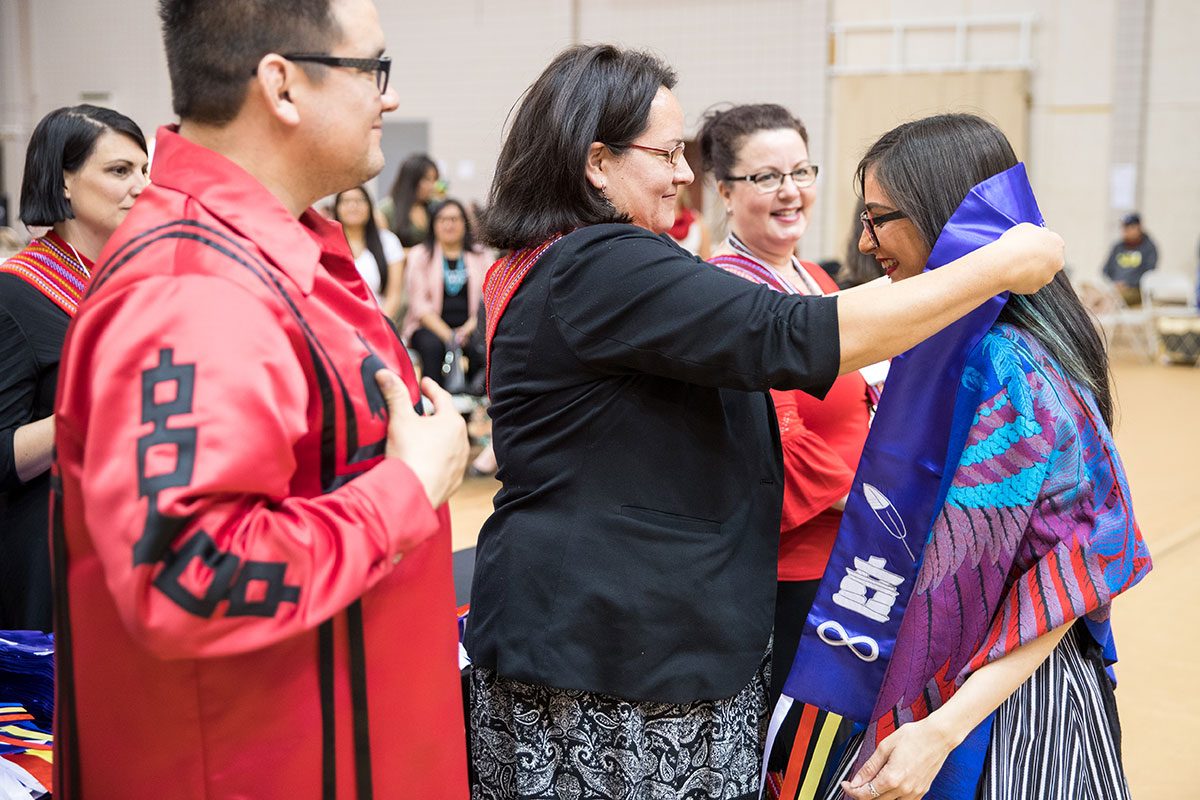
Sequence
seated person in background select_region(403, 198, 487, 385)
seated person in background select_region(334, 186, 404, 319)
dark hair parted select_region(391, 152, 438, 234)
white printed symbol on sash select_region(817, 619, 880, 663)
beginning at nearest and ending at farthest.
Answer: white printed symbol on sash select_region(817, 619, 880, 663), seated person in background select_region(334, 186, 404, 319), seated person in background select_region(403, 198, 487, 385), dark hair parted select_region(391, 152, 438, 234)

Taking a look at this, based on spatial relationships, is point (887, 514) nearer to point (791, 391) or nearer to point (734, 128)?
point (791, 391)

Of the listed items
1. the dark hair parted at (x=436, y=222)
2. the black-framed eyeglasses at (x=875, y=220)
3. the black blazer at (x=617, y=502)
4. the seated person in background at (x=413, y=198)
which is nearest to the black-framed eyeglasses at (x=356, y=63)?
the black blazer at (x=617, y=502)

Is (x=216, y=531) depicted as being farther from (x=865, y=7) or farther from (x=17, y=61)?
(x=17, y=61)

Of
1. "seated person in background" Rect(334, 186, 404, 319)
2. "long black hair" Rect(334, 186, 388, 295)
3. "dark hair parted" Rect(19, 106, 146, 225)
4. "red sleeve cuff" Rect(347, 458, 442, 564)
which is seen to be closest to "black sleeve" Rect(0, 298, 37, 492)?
"dark hair parted" Rect(19, 106, 146, 225)

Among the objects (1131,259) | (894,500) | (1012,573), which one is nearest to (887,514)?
(894,500)

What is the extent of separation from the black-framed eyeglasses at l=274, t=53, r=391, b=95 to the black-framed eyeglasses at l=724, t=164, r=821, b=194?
145 centimetres

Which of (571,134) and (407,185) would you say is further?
(407,185)

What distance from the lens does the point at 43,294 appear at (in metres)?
2.09

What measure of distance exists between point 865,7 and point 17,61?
11.5 m

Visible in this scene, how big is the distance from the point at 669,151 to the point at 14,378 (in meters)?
1.26

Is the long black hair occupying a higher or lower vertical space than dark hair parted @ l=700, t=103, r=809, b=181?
lower

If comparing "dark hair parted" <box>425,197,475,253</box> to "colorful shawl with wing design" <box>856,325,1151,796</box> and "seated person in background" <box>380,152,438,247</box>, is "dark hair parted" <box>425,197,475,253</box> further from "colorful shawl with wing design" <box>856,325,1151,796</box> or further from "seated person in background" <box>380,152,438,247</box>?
"colorful shawl with wing design" <box>856,325,1151,796</box>

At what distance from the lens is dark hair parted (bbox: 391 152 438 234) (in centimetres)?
761

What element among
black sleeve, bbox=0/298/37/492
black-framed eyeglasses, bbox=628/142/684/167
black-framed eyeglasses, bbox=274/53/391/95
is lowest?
black sleeve, bbox=0/298/37/492
